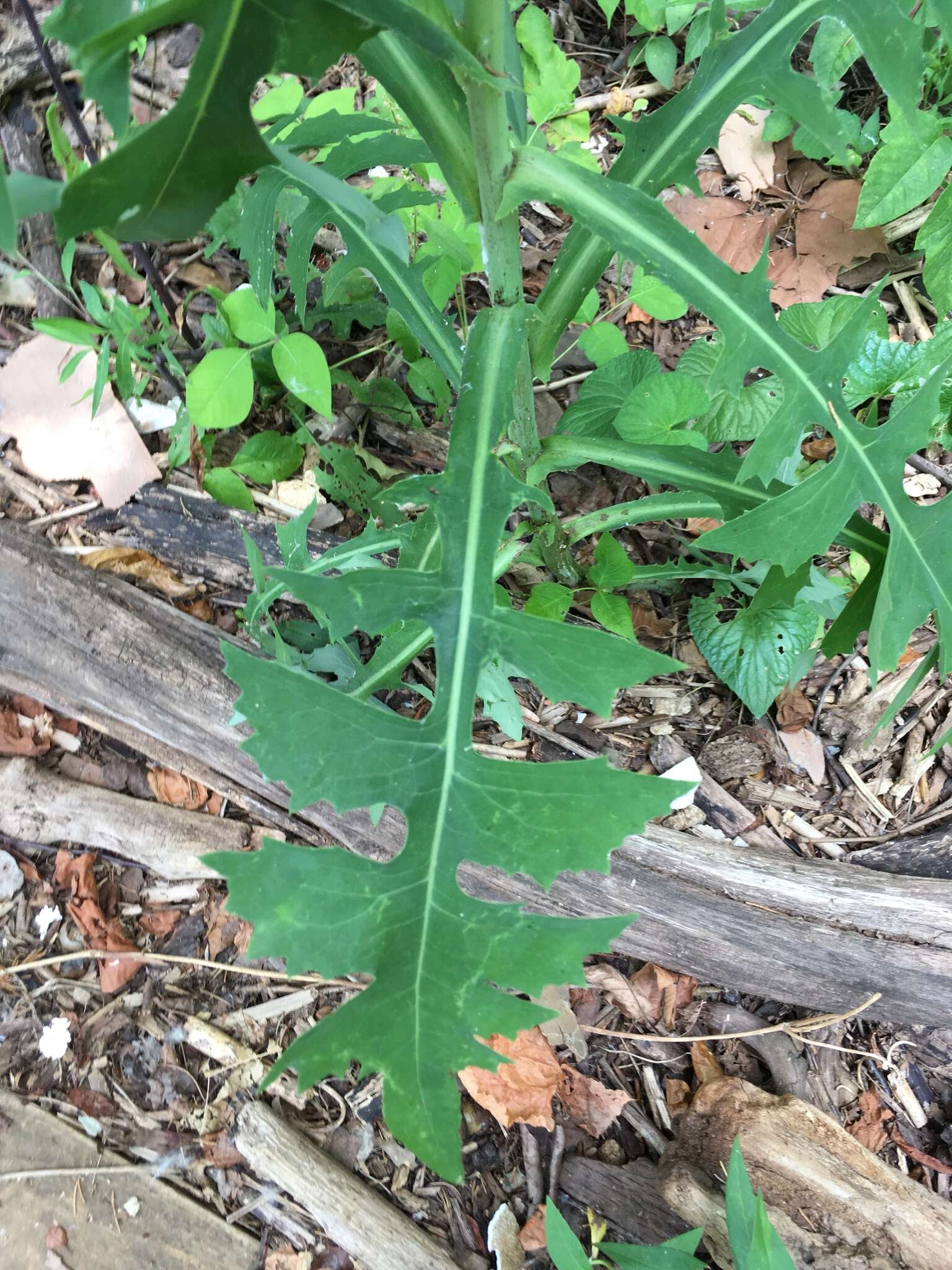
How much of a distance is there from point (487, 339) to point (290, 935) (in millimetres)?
607

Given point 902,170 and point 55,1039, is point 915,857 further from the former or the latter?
point 55,1039

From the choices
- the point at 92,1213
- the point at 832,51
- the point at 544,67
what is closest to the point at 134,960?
the point at 92,1213

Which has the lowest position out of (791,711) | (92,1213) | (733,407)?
(92,1213)

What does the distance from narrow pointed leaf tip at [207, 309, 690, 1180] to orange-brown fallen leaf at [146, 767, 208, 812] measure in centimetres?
74

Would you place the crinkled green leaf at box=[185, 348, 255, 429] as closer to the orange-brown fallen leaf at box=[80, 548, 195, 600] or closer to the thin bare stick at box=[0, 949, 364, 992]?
the orange-brown fallen leaf at box=[80, 548, 195, 600]

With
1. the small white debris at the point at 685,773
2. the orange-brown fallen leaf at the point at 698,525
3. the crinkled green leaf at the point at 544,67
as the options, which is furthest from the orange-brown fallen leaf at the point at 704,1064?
the crinkled green leaf at the point at 544,67

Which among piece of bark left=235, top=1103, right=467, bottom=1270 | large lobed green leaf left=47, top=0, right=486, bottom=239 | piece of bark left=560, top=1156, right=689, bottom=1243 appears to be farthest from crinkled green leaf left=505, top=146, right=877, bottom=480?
piece of bark left=235, top=1103, right=467, bottom=1270

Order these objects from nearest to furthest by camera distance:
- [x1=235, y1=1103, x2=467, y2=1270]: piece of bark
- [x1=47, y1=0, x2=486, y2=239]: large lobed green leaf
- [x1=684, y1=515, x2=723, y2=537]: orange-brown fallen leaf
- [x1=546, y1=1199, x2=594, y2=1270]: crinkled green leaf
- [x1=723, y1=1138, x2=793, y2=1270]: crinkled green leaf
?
1. [x1=47, y1=0, x2=486, y2=239]: large lobed green leaf
2. [x1=723, y1=1138, x2=793, y2=1270]: crinkled green leaf
3. [x1=546, y1=1199, x2=594, y2=1270]: crinkled green leaf
4. [x1=235, y1=1103, x2=467, y2=1270]: piece of bark
5. [x1=684, y1=515, x2=723, y2=537]: orange-brown fallen leaf

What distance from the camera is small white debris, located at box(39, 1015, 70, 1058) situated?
1.31m

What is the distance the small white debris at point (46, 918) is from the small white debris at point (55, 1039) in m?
0.14

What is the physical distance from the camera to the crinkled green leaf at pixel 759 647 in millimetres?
1242

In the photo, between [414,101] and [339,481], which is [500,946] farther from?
[339,481]

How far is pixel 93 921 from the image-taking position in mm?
1353

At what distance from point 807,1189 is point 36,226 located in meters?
2.08
